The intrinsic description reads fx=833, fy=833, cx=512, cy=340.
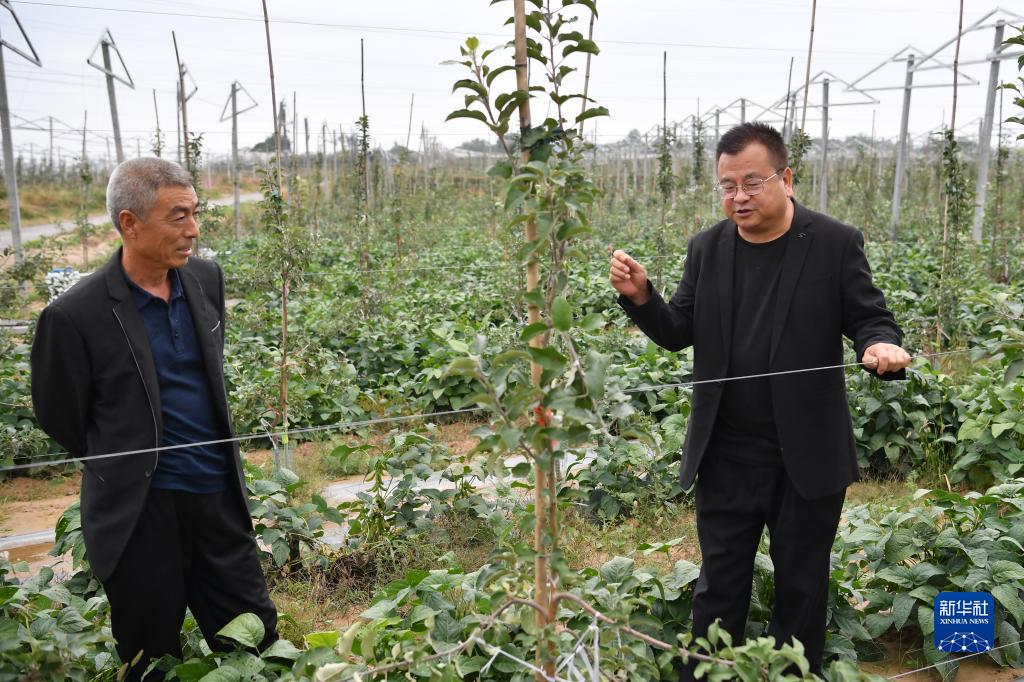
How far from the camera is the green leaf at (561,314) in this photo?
169 cm

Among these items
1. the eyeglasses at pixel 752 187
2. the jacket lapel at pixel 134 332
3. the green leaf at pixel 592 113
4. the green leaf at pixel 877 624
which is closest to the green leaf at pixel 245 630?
the jacket lapel at pixel 134 332

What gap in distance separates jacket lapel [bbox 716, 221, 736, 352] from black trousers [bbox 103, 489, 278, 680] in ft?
5.24

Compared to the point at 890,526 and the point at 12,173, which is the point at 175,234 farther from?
the point at 12,173

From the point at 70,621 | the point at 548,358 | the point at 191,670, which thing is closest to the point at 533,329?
the point at 548,358

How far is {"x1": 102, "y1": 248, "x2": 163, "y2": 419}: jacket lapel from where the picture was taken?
2.32 m

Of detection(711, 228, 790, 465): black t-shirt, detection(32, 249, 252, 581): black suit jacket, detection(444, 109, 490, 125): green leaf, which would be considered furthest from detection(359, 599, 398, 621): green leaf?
detection(444, 109, 490, 125): green leaf

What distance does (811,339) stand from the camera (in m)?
2.41

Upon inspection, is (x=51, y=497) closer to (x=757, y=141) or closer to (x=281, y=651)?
(x=281, y=651)

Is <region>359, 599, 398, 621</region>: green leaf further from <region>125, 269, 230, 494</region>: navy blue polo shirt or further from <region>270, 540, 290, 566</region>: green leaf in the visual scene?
<region>270, 540, 290, 566</region>: green leaf

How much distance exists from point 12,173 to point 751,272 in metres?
9.83

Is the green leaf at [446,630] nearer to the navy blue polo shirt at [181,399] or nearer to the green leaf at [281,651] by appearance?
the green leaf at [281,651]

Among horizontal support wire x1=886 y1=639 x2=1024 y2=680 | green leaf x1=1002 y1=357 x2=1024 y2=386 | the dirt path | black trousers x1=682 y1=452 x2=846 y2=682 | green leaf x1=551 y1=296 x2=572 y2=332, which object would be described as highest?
green leaf x1=551 y1=296 x2=572 y2=332

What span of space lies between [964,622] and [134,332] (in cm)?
298

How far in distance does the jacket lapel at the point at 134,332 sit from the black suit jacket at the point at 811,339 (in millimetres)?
1406
